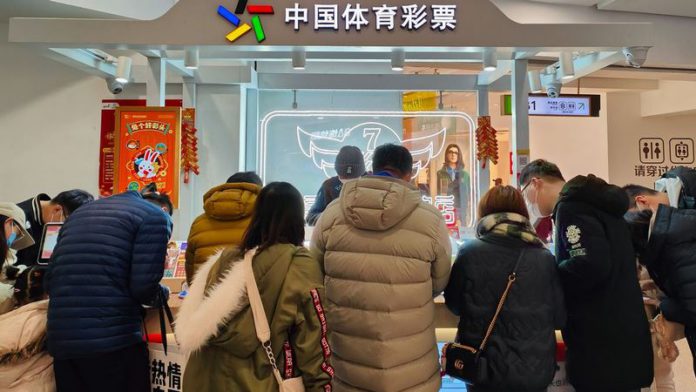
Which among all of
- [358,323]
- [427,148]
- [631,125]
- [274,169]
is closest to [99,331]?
[358,323]

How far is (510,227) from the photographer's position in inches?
72.8

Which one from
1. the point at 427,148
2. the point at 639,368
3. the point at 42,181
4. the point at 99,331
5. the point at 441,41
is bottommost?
the point at 639,368

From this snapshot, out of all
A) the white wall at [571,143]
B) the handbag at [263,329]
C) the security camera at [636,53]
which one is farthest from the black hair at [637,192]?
the white wall at [571,143]

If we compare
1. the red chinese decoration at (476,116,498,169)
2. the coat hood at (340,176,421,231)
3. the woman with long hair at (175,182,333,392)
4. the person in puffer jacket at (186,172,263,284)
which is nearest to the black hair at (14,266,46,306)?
the person in puffer jacket at (186,172,263,284)

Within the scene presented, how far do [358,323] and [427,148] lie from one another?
11.3 ft

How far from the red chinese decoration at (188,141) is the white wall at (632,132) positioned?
24.4 ft

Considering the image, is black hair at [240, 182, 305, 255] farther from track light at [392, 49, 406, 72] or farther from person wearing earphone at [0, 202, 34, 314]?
track light at [392, 49, 406, 72]

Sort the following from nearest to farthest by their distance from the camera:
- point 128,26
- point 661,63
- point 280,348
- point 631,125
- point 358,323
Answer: point 280,348, point 358,323, point 128,26, point 661,63, point 631,125

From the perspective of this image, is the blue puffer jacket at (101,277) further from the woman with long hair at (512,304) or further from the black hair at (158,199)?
the woman with long hair at (512,304)

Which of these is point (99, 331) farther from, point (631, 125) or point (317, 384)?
point (631, 125)

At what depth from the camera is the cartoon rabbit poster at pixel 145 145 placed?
3.97 metres

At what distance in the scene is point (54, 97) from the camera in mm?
5160

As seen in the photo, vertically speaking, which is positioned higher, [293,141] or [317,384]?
[293,141]

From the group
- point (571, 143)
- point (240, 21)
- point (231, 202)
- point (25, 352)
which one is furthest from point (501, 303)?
point (571, 143)
